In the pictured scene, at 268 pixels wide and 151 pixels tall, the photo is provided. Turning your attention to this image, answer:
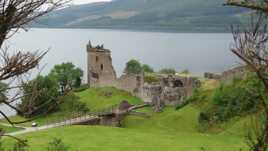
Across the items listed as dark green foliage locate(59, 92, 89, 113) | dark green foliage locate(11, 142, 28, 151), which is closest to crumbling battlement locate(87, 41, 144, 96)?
dark green foliage locate(59, 92, 89, 113)

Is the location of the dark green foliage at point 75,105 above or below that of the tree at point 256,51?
below

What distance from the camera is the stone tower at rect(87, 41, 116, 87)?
65125 mm

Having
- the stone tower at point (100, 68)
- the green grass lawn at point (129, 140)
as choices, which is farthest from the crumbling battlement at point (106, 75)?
the green grass lawn at point (129, 140)

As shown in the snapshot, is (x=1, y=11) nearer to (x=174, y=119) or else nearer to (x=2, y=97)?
(x=2, y=97)


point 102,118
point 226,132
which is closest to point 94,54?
point 102,118

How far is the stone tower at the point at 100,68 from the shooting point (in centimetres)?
6512

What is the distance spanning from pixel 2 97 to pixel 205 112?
128 ft

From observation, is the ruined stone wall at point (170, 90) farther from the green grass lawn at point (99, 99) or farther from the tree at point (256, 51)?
the tree at point (256, 51)

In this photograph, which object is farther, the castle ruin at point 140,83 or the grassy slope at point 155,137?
the castle ruin at point 140,83

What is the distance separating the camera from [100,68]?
66.9 m

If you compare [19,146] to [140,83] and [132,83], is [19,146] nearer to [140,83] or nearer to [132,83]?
[140,83]

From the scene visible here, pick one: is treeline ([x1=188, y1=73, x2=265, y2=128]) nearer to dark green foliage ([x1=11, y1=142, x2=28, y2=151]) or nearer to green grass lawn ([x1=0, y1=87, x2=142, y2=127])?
green grass lawn ([x1=0, y1=87, x2=142, y2=127])

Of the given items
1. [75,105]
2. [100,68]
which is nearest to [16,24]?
[75,105]

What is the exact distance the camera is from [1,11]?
7746mm
